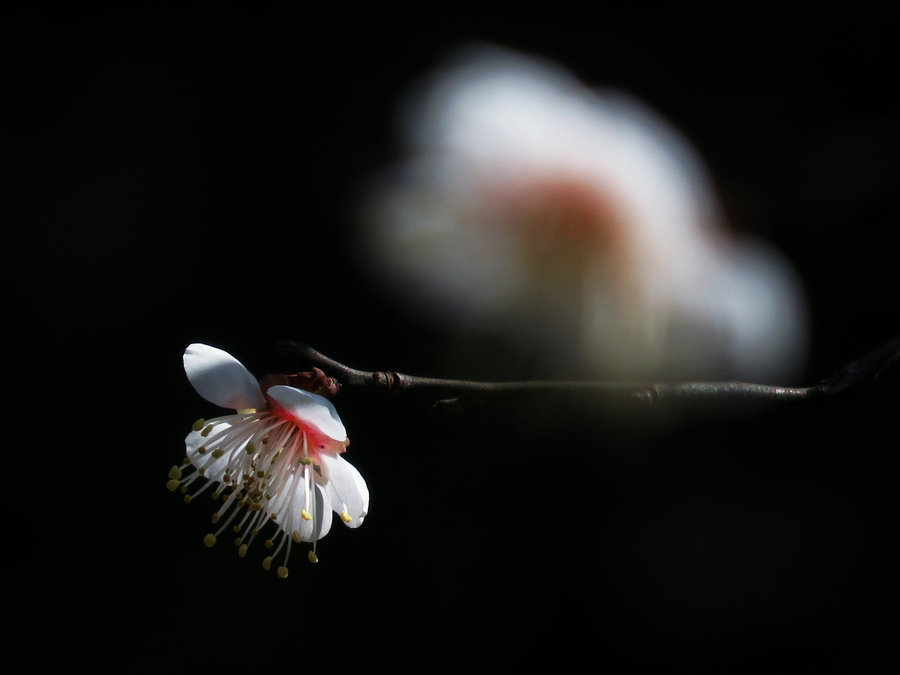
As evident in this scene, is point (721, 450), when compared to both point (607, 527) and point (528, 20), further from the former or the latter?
point (528, 20)

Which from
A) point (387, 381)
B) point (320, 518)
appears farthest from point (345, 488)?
point (387, 381)

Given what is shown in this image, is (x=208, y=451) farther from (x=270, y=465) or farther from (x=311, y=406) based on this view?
(x=311, y=406)

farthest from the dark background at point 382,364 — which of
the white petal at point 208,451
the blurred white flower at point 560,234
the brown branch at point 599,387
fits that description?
the brown branch at point 599,387

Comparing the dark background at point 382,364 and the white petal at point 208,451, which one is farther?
the dark background at point 382,364

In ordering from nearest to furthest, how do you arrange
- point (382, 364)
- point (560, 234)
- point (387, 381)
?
1. point (387, 381)
2. point (560, 234)
3. point (382, 364)

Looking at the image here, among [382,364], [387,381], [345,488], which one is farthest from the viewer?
[382,364]

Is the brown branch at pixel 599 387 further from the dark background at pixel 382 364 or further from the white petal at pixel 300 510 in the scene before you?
the dark background at pixel 382 364

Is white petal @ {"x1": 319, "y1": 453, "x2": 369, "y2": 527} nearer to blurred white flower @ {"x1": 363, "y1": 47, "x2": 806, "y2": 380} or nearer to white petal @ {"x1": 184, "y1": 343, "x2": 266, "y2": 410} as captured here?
white petal @ {"x1": 184, "y1": 343, "x2": 266, "y2": 410}

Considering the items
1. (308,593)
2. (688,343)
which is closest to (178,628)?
(308,593)
